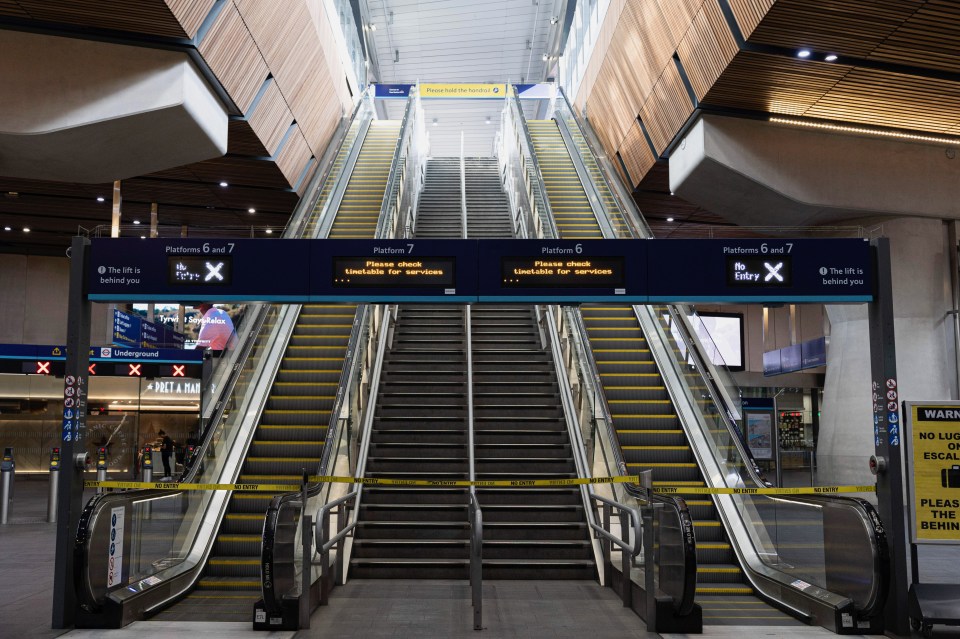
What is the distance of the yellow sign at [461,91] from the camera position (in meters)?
32.2

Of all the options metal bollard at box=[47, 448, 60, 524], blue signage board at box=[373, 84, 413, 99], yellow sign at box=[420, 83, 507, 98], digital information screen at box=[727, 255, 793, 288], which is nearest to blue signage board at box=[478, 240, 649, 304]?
digital information screen at box=[727, 255, 793, 288]

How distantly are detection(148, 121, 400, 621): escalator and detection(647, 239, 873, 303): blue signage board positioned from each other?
3.80 m

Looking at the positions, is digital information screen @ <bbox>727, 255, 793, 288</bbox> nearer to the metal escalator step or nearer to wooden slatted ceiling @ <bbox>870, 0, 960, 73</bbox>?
wooden slatted ceiling @ <bbox>870, 0, 960, 73</bbox>

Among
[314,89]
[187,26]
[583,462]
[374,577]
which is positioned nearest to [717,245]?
[583,462]

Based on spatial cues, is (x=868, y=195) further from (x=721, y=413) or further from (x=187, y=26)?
(x=187, y=26)

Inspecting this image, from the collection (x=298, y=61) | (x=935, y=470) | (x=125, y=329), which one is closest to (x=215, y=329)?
(x=125, y=329)

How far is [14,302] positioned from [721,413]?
73.8 ft

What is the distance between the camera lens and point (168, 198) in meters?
19.4

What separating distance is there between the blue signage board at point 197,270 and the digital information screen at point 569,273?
2031 mm

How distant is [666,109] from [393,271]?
31.6 feet

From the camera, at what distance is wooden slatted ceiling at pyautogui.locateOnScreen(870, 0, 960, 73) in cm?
991

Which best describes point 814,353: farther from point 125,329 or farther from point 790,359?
point 125,329

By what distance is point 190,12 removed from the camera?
11.5m

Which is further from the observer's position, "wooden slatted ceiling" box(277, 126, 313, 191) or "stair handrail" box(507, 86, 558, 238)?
"wooden slatted ceiling" box(277, 126, 313, 191)
